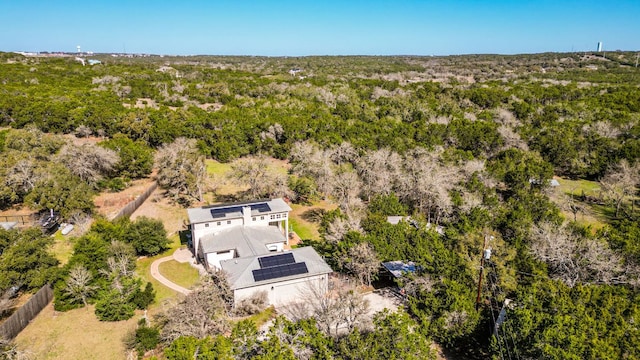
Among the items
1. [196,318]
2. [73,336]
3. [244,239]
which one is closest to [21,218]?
[73,336]

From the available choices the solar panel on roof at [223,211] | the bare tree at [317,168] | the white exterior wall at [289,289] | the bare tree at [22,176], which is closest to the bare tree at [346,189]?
the bare tree at [317,168]

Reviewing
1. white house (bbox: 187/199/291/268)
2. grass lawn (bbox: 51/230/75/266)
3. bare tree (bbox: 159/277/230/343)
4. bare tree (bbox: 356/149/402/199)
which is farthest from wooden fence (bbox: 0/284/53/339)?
bare tree (bbox: 356/149/402/199)

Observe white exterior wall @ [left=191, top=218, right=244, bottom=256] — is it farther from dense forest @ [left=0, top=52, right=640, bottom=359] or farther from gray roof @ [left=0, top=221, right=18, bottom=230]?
gray roof @ [left=0, top=221, right=18, bottom=230]

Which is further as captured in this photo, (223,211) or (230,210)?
(230,210)

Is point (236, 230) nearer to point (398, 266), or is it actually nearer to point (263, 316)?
point (263, 316)

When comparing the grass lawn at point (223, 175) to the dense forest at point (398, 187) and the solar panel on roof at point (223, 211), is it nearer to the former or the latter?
the dense forest at point (398, 187)

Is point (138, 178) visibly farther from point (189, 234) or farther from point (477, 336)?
point (477, 336)
